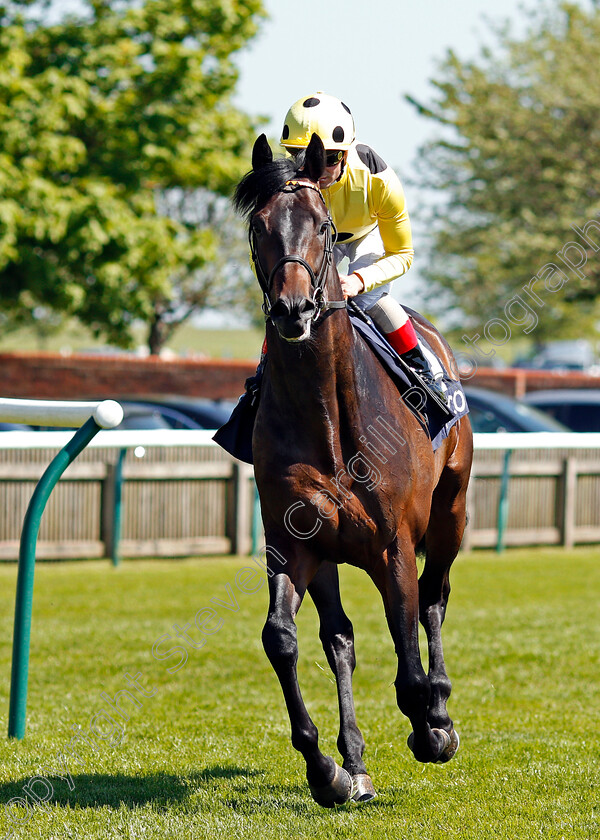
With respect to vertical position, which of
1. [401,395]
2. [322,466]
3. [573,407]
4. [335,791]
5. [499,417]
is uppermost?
[573,407]

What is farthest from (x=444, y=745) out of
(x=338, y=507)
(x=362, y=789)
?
(x=338, y=507)

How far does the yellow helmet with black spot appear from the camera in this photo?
4078mm

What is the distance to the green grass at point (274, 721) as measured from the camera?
4.07 m

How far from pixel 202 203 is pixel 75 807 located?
26228 mm

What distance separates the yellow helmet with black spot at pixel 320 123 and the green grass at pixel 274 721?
2.49 m

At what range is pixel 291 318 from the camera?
3.49 m

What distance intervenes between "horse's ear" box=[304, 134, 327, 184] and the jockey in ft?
0.32

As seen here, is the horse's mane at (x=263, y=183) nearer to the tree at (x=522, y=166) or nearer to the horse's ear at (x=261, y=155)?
the horse's ear at (x=261, y=155)

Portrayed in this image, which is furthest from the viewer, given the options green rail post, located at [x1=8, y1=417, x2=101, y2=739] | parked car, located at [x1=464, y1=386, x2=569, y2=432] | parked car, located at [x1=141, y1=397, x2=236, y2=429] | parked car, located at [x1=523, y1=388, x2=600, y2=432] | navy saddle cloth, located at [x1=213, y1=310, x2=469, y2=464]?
parked car, located at [x1=523, y1=388, x2=600, y2=432]

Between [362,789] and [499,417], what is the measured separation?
10172mm

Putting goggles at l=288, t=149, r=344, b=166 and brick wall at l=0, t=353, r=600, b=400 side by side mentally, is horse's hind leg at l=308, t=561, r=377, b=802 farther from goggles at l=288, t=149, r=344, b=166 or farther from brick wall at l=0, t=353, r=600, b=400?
brick wall at l=0, t=353, r=600, b=400

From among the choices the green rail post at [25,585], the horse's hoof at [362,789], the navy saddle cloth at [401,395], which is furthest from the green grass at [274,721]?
the navy saddle cloth at [401,395]

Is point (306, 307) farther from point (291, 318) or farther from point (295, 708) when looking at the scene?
point (295, 708)

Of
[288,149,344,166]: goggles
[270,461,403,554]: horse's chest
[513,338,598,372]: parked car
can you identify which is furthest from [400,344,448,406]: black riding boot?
[513,338,598,372]: parked car
